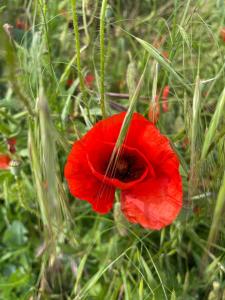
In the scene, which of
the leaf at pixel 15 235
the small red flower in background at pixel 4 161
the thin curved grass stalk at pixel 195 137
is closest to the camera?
the thin curved grass stalk at pixel 195 137

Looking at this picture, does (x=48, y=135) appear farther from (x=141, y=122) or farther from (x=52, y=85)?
(x=52, y=85)

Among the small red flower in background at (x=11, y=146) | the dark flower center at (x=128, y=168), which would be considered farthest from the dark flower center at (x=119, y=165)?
the small red flower in background at (x=11, y=146)

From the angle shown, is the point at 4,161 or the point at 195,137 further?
the point at 4,161

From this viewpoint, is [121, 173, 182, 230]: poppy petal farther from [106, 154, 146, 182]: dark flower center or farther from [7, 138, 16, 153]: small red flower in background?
[7, 138, 16, 153]: small red flower in background

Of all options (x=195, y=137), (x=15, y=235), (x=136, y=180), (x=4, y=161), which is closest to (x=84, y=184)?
(x=136, y=180)

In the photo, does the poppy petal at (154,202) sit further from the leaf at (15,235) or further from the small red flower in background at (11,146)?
the leaf at (15,235)

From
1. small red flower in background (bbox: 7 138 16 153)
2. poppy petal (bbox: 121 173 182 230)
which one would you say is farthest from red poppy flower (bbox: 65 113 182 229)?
small red flower in background (bbox: 7 138 16 153)

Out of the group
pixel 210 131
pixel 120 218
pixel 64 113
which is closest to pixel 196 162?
pixel 210 131

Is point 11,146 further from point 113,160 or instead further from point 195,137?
point 195,137
